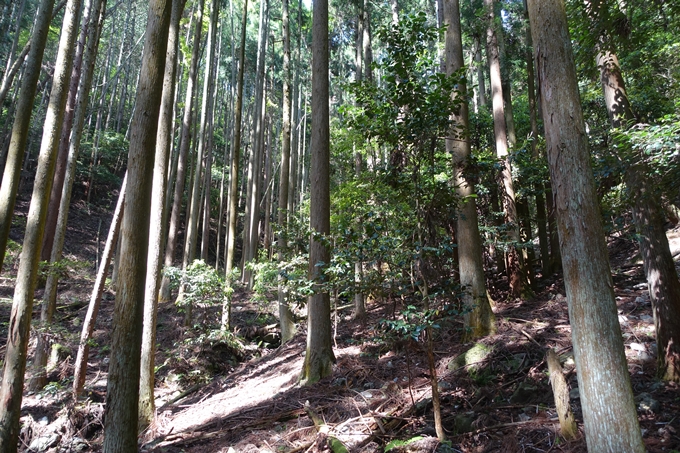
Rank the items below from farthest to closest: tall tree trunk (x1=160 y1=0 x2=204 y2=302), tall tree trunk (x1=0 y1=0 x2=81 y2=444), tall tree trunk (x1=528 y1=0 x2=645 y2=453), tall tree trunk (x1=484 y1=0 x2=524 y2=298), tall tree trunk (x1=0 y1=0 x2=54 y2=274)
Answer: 1. tall tree trunk (x1=160 y1=0 x2=204 y2=302)
2. tall tree trunk (x1=484 y1=0 x2=524 y2=298)
3. tall tree trunk (x1=0 y1=0 x2=54 y2=274)
4. tall tree trunk (x1=0 y1=0 x2=81 y2=444)
5. tall tree trunk (x1=528 y1=0 x2=645 y2=453)

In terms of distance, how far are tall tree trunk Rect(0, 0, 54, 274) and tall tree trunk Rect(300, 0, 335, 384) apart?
13.6 ft

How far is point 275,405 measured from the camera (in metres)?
6.41

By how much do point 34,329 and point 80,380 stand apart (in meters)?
1.34

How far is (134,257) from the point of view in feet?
13.4

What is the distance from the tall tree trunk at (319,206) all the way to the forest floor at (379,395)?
1.26ft

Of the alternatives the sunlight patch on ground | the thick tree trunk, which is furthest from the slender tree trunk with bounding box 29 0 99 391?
the thick tree trunk

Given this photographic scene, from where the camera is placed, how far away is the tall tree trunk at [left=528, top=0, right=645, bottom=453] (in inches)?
123

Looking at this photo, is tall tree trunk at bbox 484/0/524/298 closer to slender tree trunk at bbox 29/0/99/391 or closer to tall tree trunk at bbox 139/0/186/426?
tall tree trunk at bbox 139/0/186/426

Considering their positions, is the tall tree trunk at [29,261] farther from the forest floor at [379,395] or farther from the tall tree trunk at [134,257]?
the tall tree trunk at [134,257]

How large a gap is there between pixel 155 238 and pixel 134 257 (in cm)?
294

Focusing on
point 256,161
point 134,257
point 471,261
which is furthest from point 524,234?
point 256,161

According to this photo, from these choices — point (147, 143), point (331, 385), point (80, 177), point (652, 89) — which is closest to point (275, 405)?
point (331, 385)

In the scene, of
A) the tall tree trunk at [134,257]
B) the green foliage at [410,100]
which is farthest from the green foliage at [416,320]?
the tall tree trunk at [134,257]

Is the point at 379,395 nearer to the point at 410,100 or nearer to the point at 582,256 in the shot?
the point at 582,256
